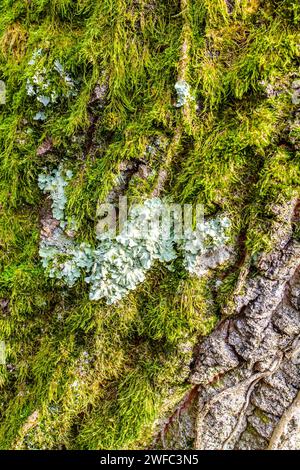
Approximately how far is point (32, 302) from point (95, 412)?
0.68m

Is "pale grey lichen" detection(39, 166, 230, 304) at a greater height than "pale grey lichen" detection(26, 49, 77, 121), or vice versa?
"pale grey lichen" detection(26, 49, 77, 121)

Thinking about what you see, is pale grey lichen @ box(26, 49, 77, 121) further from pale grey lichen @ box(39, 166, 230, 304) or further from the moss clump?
pale grey lichen @ box(39, 166, 230, 304)

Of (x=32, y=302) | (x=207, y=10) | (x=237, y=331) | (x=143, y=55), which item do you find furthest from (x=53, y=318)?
(x=207, y=10)

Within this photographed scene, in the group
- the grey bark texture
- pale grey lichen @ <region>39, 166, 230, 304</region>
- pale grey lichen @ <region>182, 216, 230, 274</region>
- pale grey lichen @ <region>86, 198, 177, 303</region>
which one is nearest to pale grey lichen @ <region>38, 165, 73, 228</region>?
pale grey lichen @ <region>39, 166, 230, 304</region>

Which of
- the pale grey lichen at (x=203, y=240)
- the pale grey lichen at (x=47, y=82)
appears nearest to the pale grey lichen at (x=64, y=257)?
the pale grey lichen at (x=203, y=240)

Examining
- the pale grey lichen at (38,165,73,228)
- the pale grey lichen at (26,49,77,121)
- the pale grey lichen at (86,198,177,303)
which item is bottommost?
the pale grey lichen at (86,198,177,303)

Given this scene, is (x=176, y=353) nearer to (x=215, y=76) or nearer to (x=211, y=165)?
(x=211, y=165)

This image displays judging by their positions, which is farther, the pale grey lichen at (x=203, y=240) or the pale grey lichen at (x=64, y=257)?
the pale grey lichen at (x=64, y=257)

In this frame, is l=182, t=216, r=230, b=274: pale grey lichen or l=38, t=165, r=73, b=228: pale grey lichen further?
l=38, t=165, r=73, b=228: pale grey lichen

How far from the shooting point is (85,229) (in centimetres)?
201

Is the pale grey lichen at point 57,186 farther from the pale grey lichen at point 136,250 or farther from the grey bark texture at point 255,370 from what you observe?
the grey bark texture at point 255,370

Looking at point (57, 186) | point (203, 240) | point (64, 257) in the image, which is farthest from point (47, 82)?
point (203, 240)

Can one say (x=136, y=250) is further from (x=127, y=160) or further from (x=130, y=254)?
(x=127, y=160)

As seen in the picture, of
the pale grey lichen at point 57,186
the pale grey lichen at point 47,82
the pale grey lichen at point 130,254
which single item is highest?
the pale grey lichen at point 47,82
